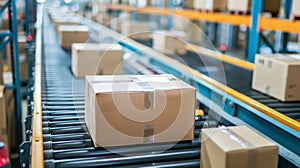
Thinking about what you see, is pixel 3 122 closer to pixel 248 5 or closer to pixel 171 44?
pixel 171 44

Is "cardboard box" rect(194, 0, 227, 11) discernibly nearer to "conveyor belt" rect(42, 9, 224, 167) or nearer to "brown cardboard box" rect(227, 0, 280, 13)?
"brown cardboard box" rect(227, 0, 280, 13)

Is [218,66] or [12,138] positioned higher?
[218,66]

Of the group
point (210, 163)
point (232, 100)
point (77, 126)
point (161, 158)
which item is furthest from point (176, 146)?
point (232, 100)

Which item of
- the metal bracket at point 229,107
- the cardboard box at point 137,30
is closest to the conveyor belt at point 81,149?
the metal bracket at point 229,107

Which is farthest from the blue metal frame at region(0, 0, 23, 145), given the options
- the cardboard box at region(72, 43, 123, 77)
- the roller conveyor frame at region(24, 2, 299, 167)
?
the cardboard box at region(72, 43, 123, 77)

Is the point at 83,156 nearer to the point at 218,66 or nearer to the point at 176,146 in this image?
the point at 176,146

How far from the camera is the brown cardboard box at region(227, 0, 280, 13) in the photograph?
5.59 meters

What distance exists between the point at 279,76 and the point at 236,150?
1758 millimetres

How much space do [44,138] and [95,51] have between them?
1715mm

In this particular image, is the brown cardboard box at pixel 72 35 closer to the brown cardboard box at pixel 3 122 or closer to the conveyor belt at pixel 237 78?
the conveyor belt at pixel 237 78

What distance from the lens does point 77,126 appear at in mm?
2414

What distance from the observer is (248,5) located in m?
6.10

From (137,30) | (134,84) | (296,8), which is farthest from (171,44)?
(134,84)

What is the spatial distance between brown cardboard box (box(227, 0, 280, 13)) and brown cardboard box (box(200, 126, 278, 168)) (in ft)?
13.9
